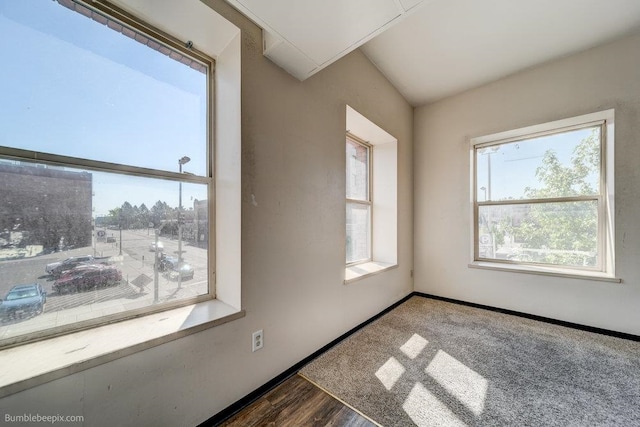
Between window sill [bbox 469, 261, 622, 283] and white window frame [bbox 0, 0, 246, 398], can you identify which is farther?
window sill [bbox 469, 261, 622, 283]

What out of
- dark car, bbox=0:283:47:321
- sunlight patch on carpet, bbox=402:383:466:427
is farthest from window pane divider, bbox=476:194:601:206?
dark car, bbox=0:283:47:321

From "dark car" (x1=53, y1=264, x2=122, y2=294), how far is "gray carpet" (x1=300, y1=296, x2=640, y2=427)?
1.40 metres

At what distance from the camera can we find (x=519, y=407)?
1.39 m

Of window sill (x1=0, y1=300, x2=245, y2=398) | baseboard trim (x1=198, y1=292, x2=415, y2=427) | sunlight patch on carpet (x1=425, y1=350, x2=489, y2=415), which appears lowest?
sunlight patch on carpet (x1=425, y1=350, x2=489, y2=415)

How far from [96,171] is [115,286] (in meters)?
0.60

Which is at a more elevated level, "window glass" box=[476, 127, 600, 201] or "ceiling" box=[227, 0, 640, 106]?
"ceiling" box=[227, 0, 640, 106]

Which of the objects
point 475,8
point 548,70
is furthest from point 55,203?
point 548,70

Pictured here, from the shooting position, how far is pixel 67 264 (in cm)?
106

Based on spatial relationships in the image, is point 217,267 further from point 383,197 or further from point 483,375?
point 383,197

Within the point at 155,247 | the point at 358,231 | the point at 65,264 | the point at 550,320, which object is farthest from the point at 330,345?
the point at 550,320

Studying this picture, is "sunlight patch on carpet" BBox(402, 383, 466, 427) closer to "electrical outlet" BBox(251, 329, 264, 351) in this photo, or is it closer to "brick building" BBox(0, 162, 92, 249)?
"electrical outlet" BBox(251, 329, 264, 351)

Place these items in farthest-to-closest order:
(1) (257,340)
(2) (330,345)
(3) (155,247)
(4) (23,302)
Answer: (2) (330,345) < (1) (257,340) < (3) (155,247) < (4) (23,302)

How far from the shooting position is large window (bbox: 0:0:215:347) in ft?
3.15

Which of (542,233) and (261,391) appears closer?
(261,391)
